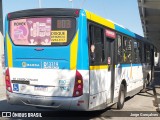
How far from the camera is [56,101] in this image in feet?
27.0

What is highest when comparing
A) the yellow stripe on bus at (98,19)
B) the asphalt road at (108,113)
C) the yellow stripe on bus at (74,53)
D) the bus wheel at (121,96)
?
the yellow stripe on bus at (98,19)

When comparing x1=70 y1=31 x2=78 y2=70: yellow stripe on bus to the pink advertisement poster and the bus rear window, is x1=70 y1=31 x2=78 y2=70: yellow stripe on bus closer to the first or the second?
the bus rear window

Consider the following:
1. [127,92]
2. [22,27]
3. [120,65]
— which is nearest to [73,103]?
[22,27]

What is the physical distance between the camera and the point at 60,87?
8.23 metres

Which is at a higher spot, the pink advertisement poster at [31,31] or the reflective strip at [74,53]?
the pink advertisement poster at [31,31]

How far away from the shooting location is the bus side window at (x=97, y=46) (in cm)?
851

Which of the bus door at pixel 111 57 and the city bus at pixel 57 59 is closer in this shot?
the city bus at pixel 57 59

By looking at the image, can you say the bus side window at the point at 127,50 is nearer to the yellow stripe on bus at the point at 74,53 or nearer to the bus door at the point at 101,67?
the bus door at the point at 101,67

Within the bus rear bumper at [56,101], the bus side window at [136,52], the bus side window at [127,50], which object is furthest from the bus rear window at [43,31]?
the bus side window at [136,52]

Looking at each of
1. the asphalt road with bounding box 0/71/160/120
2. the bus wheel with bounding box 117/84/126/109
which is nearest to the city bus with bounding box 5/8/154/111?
the asphalt road with bounding box 0/71/160/120

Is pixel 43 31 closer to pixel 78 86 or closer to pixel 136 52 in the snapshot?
pixel 78 86

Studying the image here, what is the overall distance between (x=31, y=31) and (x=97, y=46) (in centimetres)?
175

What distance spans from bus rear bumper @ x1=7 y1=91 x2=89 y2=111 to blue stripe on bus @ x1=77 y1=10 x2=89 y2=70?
0.74 m

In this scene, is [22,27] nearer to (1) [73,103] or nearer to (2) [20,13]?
(2) [20,13]
